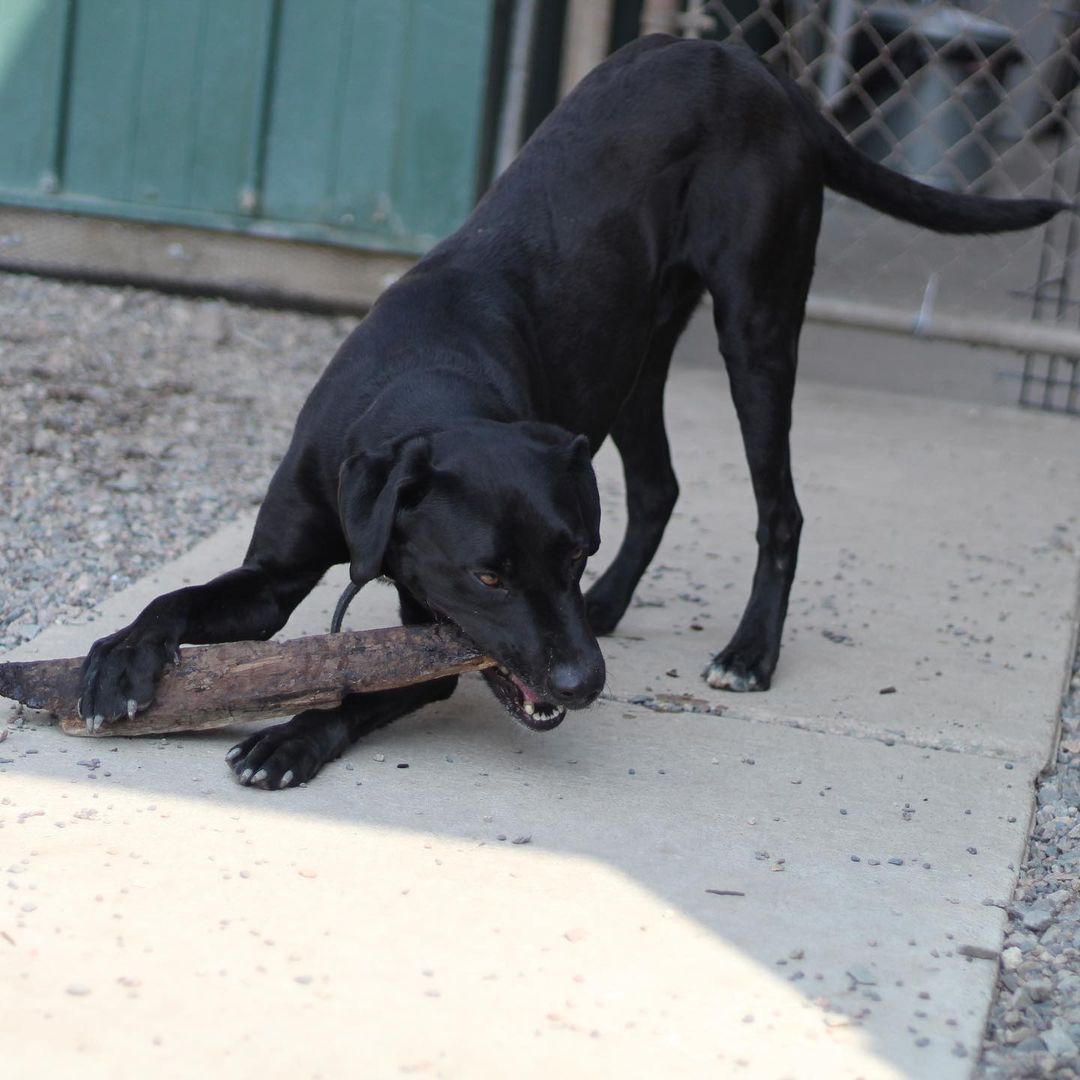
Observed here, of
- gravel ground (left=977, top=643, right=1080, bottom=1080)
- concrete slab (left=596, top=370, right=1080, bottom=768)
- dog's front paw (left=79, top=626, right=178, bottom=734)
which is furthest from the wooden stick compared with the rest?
gravel ground (left=977, top=643, right=1080, bottom=1080)

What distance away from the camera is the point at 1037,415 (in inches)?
245

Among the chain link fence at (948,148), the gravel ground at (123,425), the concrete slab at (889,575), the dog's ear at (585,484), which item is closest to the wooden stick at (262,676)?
the dog's ear at (585,484)

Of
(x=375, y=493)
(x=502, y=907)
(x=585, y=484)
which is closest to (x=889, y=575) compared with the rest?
(x=585, y=484)

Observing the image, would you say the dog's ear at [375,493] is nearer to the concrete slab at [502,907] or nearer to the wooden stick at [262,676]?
the wooden stick at [262,676]

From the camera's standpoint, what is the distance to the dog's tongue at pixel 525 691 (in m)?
2.56

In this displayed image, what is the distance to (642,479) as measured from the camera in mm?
3756

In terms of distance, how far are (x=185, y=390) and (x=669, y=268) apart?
2.40 meters

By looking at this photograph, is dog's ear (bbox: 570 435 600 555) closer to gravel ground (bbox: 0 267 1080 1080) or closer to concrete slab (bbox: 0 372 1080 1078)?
concrete slab (bbox: 0 372 1080 1078)

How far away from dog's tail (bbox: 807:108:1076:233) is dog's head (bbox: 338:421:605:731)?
1353 mm

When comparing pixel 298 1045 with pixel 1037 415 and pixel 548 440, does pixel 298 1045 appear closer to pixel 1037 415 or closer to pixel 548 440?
pixel 548 440

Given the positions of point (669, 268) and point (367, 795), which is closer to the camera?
point (367, 795)

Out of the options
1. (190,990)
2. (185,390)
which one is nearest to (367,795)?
(190,990)

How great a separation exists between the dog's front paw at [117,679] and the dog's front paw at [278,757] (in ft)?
0.58

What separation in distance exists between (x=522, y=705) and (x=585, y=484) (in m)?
0.38
